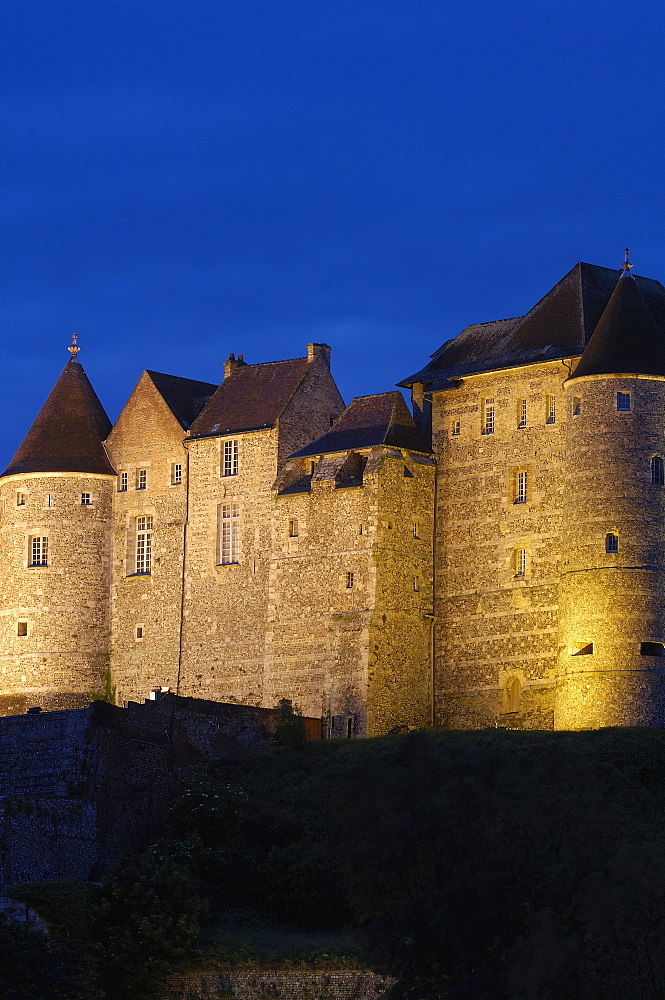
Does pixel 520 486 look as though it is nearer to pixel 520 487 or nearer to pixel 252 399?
pixel 520 487

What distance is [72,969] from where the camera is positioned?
4900cm

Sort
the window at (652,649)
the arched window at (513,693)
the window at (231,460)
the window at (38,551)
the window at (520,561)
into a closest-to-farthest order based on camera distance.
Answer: the window at (652,649), the arched window at (513,693), the window at (520,561), the window at (231,460), the window at (38,551)

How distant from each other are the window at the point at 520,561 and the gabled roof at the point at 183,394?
13662mm

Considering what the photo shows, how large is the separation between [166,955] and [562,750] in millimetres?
13030

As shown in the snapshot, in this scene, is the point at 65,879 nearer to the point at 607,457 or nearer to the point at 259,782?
the point at 259,782

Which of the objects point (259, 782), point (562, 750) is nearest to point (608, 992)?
point (562, 750)

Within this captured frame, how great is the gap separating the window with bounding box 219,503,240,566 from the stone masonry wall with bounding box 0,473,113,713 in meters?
4.77

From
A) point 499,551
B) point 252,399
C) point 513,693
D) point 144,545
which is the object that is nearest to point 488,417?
point 499,551

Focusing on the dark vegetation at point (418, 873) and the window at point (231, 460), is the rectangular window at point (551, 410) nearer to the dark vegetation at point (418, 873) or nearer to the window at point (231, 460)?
the dark vegetation at point (418, 873)

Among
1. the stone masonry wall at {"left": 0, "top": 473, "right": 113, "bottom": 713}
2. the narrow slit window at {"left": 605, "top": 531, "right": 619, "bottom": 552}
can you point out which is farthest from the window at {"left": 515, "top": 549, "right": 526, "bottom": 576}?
the stone masonry wall at {"left": 0, "top": 473, "right": 113, "bottom": 713}

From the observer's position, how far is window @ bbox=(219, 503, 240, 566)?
73250mm

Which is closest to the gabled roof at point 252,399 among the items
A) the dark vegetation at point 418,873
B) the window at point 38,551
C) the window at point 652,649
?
the window at point 38,551

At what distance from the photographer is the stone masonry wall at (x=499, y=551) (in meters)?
66.9

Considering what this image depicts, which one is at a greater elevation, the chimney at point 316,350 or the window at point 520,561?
the chimney at point 316,350
